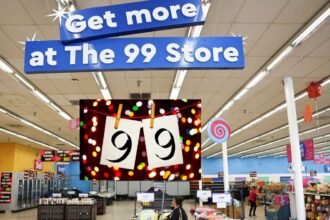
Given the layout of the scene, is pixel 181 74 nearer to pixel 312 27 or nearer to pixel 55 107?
pixel 312 27

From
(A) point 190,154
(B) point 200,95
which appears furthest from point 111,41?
(B) point 200,95

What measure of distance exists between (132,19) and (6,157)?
21.5 meters

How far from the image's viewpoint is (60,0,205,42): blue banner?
3008 millimetres

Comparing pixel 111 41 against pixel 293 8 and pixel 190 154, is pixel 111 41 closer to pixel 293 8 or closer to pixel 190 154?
pixel 190 154

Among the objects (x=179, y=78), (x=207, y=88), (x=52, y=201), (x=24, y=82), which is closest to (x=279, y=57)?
(x=179, y=78)

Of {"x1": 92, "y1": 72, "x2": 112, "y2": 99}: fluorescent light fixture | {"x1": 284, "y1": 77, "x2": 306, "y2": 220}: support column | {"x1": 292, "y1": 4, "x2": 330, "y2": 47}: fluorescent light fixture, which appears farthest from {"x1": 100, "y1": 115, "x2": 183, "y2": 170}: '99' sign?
{"x1": 284, "y1": 77, "x2": 306, "y2": 220}: support column

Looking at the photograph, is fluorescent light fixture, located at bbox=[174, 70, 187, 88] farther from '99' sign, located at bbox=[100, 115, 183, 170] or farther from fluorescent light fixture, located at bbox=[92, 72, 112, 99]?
'99' sign, located at bbox=[100, 115, 183, 170]

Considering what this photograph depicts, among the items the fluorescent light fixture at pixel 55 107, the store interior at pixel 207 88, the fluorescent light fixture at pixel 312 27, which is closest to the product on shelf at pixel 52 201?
the store interior at pixel 207 88

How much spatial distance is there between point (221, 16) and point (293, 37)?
71.4 inches

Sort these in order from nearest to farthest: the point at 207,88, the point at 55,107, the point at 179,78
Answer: the point at 179,78, the point at 207,88, the point at 55,107

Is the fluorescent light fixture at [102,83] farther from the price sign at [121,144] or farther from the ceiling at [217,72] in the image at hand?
the price sign at [121,144]

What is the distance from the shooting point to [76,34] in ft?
9.98

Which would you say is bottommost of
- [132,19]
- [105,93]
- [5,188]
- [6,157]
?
[5,188]

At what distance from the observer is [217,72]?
9047 mm
